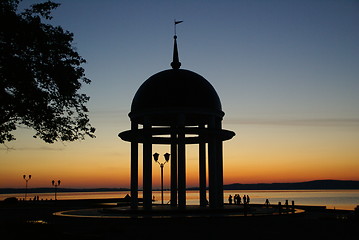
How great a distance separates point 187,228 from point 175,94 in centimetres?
1741

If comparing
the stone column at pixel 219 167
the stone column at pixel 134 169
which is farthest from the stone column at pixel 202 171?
the stone column at pixel 134 169

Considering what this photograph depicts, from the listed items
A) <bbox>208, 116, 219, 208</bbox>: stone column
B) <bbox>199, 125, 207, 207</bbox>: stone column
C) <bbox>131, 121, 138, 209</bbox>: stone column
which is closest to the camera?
<bbox>208, 116, 219, 208</bbox>: stone column

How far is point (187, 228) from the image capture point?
27438mm

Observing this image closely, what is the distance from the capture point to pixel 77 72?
28.2m

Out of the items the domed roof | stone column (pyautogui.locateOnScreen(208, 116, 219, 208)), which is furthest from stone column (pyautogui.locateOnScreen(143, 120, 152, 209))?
stone column (pyautogui.locateOnScreen(208, 116, 219, 208))

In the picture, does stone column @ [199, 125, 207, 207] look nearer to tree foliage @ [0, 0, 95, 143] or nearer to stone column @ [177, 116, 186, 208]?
stone column @ [177, 116, 186, 208]

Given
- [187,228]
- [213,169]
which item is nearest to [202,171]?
[213,169]

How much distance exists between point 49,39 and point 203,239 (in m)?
16.0

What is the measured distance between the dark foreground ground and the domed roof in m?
13.4

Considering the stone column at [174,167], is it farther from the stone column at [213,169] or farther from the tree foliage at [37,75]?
the tree foliage at [37,75]

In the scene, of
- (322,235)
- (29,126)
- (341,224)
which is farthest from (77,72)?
(341,224)

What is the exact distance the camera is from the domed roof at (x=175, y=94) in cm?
4153

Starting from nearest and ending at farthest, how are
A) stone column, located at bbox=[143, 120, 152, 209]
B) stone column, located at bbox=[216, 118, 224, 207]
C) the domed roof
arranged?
the domed roof → stone column, located at bbox=[143, 120, 152, 209] → stone column, located at bbox=[216, 118, 224, 207]

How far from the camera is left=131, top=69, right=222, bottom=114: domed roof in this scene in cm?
4153
